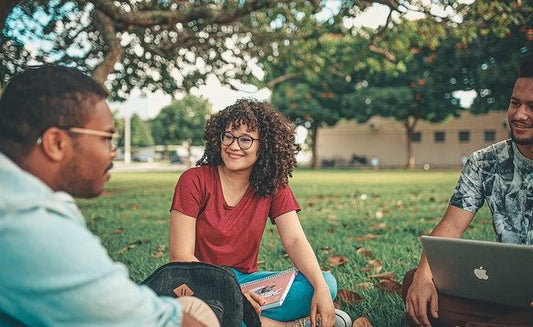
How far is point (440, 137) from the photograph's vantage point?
4556 centimetres

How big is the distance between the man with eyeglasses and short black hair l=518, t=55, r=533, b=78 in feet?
7.55

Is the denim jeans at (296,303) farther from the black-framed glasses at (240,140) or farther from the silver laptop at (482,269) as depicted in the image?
the black-framed glasses at (240,140)

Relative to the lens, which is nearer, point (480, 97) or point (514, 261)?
point (514, 261)

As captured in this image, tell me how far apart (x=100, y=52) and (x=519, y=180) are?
8702 mm

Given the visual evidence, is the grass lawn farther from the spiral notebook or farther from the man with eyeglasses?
the man with eyeglasses

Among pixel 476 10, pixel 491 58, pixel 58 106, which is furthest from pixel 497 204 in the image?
pixel 491 58

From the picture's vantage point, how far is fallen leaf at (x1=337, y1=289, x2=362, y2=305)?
3.74 m

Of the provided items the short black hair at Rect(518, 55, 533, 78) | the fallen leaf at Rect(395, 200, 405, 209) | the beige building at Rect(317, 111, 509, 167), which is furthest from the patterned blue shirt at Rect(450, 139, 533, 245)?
the beige building at Rect(317, 111, 509, 167)

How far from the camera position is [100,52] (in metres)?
10.3

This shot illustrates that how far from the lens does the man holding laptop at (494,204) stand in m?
3.00

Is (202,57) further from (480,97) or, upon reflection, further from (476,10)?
(480,97)

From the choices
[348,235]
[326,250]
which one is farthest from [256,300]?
[348,235]

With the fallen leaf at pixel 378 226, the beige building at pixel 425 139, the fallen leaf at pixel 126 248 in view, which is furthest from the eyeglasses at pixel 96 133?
the beige building at pixel 425 139

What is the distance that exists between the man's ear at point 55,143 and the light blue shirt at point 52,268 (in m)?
0.12
